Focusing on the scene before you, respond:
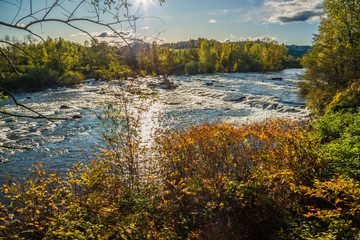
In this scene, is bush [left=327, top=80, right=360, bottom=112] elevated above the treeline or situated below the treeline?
below

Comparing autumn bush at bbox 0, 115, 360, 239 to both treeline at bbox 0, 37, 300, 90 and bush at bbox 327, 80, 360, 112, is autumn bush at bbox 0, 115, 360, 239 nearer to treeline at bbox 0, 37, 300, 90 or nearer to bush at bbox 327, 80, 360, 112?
bush at bbox 327, 80, 360, 112

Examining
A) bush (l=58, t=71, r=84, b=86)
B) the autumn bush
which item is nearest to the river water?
the autumn bush

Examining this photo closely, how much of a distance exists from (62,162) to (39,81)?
1299 inches

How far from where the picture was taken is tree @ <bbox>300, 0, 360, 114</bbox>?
16.1 metres

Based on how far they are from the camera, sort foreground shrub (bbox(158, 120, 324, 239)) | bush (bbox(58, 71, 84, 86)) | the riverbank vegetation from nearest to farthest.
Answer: the riverbank vegetation < foreground shrub (bbox(158, 120, 324, 239)) < bush (bbox(58, 71, 84, 86))

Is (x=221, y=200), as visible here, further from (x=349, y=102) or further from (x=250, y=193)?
(x=349, y=102)

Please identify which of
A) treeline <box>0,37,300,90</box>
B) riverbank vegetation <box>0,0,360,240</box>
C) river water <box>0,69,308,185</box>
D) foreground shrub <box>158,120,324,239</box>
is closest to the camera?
riverbank vegetation <box>0,0,360,240</box>

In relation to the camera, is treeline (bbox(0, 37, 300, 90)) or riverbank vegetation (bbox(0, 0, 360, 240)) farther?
treeline (bbox(0, 37, 300, 90))

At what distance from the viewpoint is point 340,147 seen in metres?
4.97

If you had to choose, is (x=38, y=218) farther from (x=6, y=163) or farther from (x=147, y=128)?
(x=147, y=128)

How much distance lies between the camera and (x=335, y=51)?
16406mm

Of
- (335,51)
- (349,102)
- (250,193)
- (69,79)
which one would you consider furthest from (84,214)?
(69,79)

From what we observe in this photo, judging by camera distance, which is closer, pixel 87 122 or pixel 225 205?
pixel 225 205

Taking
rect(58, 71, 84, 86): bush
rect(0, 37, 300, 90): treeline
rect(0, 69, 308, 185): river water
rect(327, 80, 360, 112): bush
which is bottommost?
rect(0, 69, 308, 185): river water
